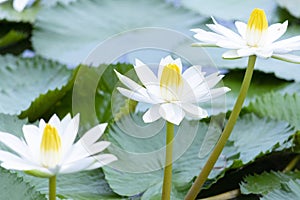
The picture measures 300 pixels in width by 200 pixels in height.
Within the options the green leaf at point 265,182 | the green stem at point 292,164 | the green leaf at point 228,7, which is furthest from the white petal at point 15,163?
the green leaf at point 228,7

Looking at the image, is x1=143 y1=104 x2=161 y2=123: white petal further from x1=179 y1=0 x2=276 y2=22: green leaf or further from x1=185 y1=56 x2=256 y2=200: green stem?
x1=179 y1=0 x2=276 y2=22: green leaf

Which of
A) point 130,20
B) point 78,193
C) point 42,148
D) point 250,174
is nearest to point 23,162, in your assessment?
point 42,148

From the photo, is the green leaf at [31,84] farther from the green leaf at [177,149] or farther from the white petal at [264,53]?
the white petal at [264,53]

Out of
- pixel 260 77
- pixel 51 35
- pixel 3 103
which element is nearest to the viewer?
pixel 3 103

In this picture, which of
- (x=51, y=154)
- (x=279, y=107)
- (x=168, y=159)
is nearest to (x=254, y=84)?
(x=279, y=107)

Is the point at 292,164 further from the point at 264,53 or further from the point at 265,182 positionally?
the point at 264,53

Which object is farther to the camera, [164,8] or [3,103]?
[164,8]

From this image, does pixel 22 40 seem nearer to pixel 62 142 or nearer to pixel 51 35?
pixel 51 35
